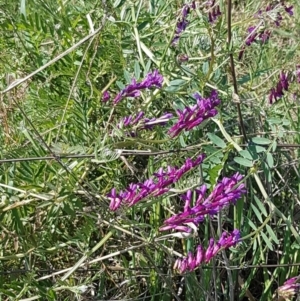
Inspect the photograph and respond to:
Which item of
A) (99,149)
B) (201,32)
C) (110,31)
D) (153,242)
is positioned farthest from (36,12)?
(153,242)

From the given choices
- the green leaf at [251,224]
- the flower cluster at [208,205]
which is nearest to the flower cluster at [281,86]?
the green leaf at [251,224]

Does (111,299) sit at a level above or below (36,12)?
below

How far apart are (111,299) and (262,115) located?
21.7 inches

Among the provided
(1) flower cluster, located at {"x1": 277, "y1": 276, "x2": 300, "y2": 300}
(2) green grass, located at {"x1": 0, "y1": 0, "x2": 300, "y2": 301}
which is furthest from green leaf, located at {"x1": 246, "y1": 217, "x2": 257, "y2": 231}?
(1) flower cluster, located at {"x1": 277, "y1": 276, "x2": 300, "y2": 300}

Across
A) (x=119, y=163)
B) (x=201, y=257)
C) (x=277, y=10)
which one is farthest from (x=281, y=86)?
(x=201, y=257)

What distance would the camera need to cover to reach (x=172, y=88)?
1329 mm

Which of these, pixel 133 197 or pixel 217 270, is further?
pixel 217 270

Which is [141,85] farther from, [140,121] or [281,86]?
[281,86]

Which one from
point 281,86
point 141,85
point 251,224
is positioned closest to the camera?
point 141,85

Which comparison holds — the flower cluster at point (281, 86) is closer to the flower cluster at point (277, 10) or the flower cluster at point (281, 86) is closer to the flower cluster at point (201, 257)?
the flower cluster at point (277, 10)

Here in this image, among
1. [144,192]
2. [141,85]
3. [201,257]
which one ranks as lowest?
[201,257]

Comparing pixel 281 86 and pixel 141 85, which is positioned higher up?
pixel 141 85

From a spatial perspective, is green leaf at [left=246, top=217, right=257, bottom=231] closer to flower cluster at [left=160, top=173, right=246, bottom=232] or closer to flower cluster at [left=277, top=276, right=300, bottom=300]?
flower cluster at [left=277, top=276, right=300, bottom=300]

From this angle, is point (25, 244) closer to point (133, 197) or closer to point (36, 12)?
point (133, 197)
